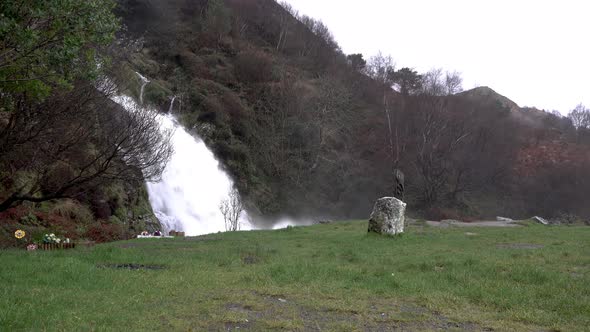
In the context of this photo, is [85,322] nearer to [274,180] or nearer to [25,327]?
[25,327]

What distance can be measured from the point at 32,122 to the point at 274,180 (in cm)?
3391

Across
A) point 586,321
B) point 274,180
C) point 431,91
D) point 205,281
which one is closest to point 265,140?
point 274,180

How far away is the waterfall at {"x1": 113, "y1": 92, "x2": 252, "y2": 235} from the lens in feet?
91.0

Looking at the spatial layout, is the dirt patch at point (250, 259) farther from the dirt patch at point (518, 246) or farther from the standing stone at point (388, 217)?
the dirt patch at point (518, 246)

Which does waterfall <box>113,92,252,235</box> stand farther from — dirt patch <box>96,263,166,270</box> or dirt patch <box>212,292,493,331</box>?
dirt patch <box>212,292,493,331</box>

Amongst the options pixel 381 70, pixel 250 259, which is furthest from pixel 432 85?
pixel 250 259

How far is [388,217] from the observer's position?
17.0m

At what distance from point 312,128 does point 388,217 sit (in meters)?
31.5

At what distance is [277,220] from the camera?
4212cm

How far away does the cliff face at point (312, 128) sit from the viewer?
144 feet

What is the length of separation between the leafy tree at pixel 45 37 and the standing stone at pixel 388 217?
35.3 feet

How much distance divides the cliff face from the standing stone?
2325cm

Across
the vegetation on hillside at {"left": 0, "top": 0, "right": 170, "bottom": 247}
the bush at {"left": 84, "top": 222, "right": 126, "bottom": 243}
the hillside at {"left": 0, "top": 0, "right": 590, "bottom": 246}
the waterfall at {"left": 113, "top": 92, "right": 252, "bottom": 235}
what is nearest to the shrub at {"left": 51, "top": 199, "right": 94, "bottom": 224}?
the vegetation on hillside at {"left": 0, "top": 0, "right": 170, "bottom": 247}

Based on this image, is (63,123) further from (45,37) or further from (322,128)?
(322,128)
